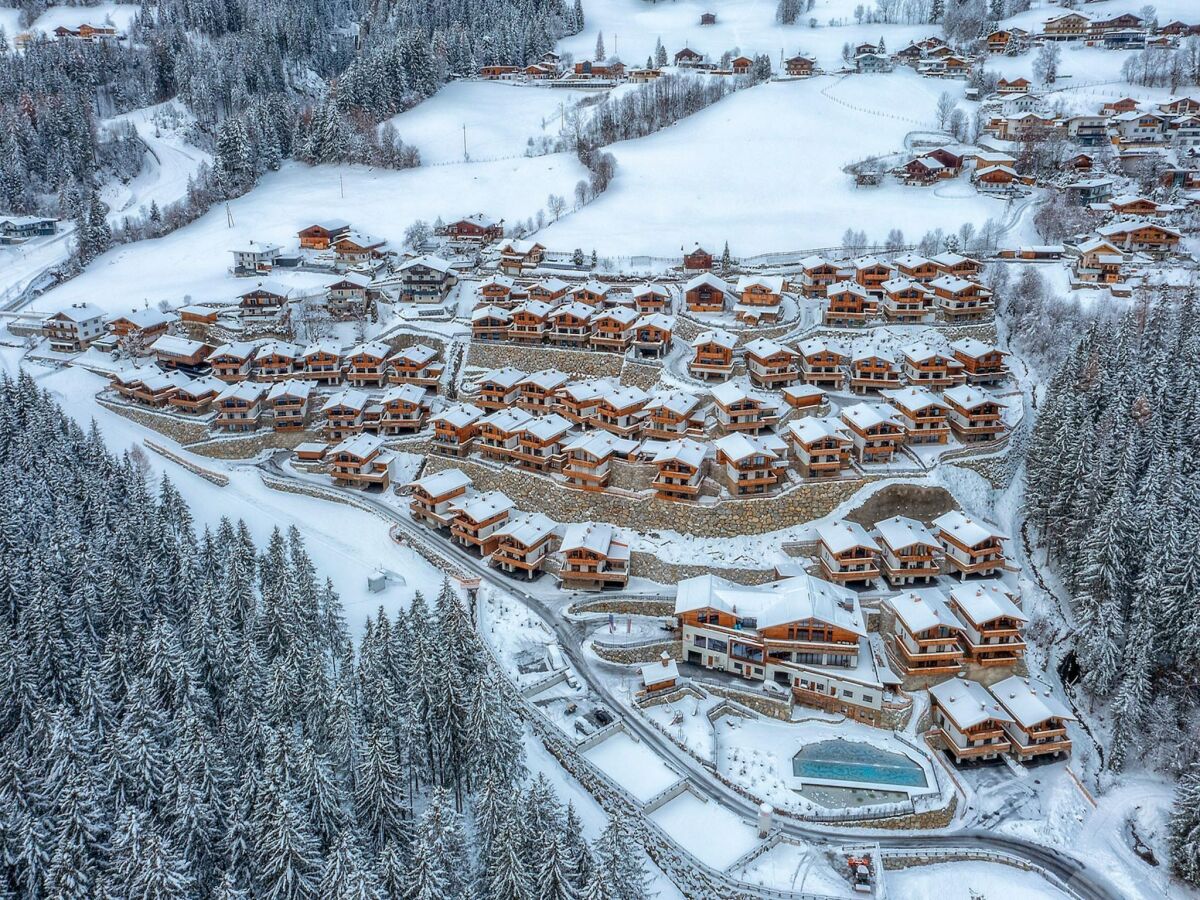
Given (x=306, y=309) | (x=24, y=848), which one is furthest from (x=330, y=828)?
(x=306, y=309)

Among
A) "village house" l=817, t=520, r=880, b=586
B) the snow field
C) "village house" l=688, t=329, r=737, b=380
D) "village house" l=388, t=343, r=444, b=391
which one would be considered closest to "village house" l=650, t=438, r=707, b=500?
"village house" l=817, t=520, r=880, b=586

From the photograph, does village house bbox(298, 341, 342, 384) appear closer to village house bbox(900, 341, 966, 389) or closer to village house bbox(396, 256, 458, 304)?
village house bbox(396, 256, 458, 304)

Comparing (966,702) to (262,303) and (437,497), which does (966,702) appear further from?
(262,303)

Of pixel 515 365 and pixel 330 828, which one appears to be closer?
pixel 330 828

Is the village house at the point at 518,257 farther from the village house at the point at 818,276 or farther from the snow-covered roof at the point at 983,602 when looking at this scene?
the snow-covered roof at the point at 983,602

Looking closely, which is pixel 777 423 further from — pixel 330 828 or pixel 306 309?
pixel 306 309

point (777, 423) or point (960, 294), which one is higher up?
point (960, 294)
